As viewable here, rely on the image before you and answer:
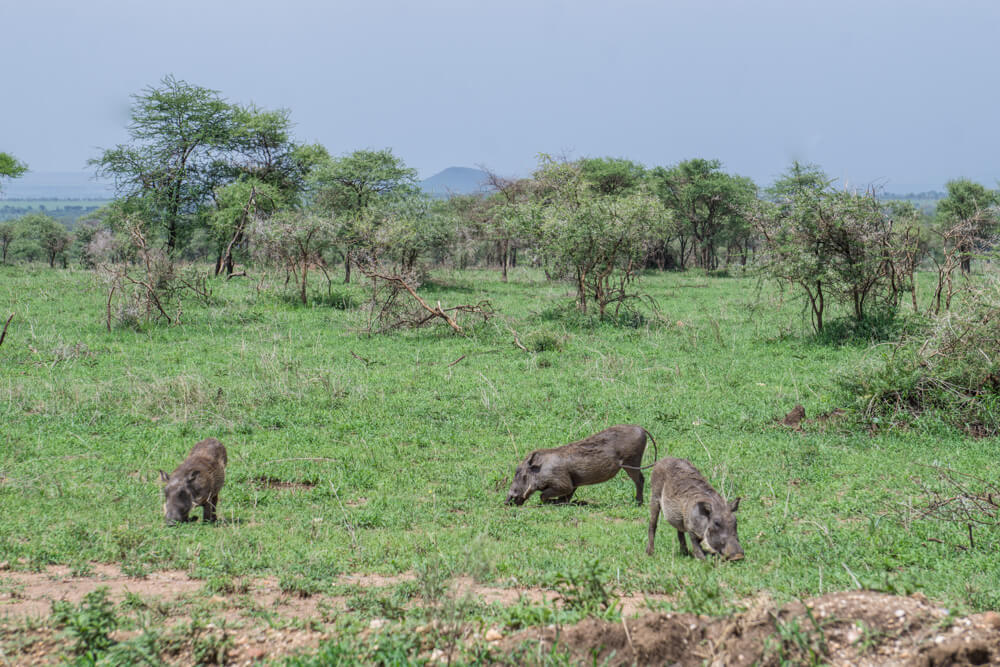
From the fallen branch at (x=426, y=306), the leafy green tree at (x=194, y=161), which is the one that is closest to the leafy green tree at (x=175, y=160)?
the leafy green tree at (x=194, y=161)

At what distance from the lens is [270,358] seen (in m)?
15.1

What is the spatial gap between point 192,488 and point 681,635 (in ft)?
17.0

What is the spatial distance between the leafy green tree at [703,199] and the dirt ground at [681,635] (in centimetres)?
4359

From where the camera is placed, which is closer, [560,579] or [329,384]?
[560,579]

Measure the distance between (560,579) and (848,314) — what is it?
15.6m

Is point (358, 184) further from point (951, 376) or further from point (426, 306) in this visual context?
point (951, 376)

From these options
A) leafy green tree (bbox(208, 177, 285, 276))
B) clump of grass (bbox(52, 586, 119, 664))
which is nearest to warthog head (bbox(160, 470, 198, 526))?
clump of grass (bbox(52, 586, 119, 664))

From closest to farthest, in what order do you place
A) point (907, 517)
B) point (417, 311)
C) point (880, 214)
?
point (907, 517)
point (880, 214)
point (417, 311)

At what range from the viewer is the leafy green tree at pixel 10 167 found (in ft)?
115

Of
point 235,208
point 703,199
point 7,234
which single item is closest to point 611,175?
point 703,199

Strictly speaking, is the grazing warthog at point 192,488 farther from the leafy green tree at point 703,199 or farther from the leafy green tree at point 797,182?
the leafy green tree at point 703,199

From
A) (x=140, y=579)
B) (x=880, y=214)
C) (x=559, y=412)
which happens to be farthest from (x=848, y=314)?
(x=140, y=579)

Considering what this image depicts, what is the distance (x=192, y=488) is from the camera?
728 centimetres

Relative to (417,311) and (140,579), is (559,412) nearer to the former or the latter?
(140,579)
